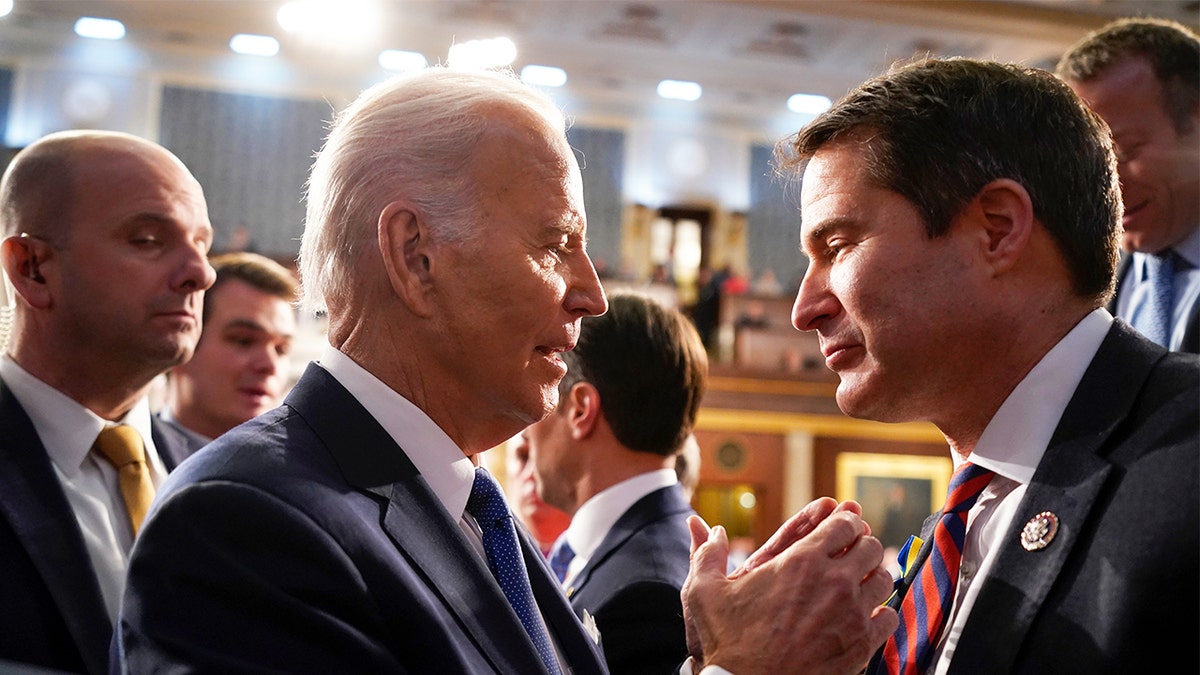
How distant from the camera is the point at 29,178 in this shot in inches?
92.4

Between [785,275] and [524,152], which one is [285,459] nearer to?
[524,152]

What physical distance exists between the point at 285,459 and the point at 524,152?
61 centimetres

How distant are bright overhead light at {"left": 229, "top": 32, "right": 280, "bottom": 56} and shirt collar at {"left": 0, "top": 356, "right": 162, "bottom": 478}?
40.1 feet

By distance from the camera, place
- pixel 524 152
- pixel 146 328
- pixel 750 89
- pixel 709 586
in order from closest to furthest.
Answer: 1. pixel 709 586
2. pixel 524 152
3. pixel 146 328
4. pixel 750 89

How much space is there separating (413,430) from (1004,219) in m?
0.91

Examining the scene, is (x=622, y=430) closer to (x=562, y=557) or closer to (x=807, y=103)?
(x=562, y=557)

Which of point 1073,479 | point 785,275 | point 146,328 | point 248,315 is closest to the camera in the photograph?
point 1073,479

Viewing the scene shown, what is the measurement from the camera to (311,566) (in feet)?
4.30

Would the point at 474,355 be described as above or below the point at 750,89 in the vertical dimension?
above

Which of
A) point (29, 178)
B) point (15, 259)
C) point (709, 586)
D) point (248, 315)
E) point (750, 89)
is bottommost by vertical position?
point (750, 89)

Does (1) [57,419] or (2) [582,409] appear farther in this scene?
(2) [582,409]

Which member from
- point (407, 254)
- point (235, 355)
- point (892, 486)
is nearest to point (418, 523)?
point (407, 254)

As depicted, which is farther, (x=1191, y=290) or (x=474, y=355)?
(x=1191, y=290)

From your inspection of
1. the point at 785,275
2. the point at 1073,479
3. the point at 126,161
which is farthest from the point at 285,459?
the point at 785,275
